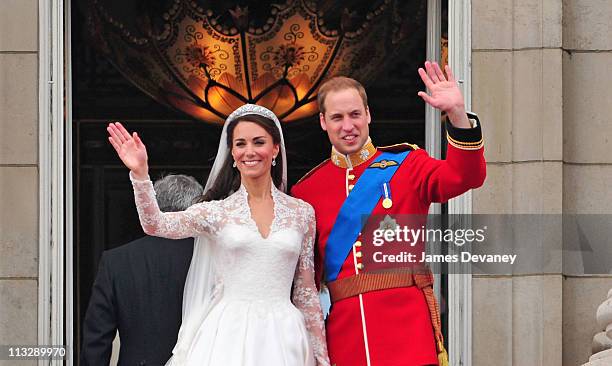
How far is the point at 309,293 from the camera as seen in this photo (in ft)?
23.9

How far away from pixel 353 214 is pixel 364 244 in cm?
14

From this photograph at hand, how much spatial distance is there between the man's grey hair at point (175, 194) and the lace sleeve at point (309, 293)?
84cm

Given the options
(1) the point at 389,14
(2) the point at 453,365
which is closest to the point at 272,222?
(2) the point at 453,365

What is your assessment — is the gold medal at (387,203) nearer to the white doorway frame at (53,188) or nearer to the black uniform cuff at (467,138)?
→ the black uniform cuff at (467,138)

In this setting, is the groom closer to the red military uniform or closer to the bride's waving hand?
the red military uniform

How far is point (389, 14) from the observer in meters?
10.5

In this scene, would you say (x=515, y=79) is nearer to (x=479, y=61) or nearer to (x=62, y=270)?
(x=479, y=61)

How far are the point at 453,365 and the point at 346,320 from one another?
2.11m

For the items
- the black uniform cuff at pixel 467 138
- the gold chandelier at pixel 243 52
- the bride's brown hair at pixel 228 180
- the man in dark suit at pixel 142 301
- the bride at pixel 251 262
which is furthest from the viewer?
the gold chandelier at pixel 243 52

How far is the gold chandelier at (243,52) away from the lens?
1060 cm

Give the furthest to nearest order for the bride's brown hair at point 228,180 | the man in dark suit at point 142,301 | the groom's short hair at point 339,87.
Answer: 1. the man in dark suit at point 142,301
2. the bride's brown hair at point 228,180
3. the groom's short hair at point 339,87

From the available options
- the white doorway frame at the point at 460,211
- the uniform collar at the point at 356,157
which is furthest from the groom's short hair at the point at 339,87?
the white doorway frame at the point at 460,211

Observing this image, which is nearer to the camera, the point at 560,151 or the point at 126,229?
the point at 560,151

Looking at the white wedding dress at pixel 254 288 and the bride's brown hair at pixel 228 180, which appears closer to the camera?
the white wedding dress at pixel 254 288
